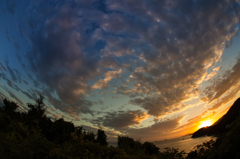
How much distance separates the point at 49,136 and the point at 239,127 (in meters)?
35.8

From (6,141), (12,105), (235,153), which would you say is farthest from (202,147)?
(12,105)

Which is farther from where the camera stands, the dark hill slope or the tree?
the tree

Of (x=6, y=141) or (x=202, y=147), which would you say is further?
(x=6, y=141)

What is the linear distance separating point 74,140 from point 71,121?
101ft

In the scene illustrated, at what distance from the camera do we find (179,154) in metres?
5.27

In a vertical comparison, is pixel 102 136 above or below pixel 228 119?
below

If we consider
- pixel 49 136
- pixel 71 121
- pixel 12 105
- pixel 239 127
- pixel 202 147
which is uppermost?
pixel 12 105

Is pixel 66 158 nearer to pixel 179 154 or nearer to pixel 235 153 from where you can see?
pixel 179 154

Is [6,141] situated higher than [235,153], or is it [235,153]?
[6,141]

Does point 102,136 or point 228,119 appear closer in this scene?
point 228,119

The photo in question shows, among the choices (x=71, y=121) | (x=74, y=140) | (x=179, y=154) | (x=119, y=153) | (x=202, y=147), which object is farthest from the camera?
(x=71, y=121)

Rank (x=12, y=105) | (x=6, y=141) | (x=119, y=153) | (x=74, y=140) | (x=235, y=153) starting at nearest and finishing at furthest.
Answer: (x=235, y=153) < (x=119, y=153) < (x=6, y=141) < (x=74, y=140) < (x=12, y=105)

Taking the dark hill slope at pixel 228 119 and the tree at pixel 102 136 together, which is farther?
the tree at pixel 102 136

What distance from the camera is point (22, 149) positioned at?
20.4ft
